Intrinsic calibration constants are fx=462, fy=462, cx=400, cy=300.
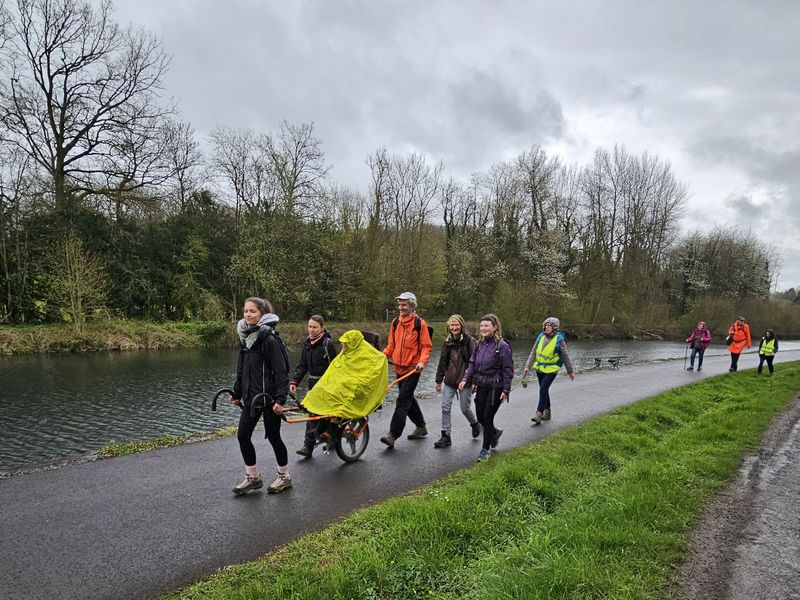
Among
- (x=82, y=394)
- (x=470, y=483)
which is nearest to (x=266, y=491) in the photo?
(x=470, y=483)

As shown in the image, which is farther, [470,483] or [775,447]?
[775,447]

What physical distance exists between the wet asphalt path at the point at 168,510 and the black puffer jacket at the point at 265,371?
107 cm

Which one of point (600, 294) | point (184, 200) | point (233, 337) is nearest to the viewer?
point (233, 337)

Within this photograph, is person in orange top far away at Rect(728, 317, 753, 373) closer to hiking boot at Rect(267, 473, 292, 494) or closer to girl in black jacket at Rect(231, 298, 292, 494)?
hiking boot at Rect(267, 473, 292, 494)

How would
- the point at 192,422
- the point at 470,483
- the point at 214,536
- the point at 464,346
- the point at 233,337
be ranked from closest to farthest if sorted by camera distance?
the point at 214,536
the point at 470,483
the point at 464,346
the point at 192,422
the point at 233,337

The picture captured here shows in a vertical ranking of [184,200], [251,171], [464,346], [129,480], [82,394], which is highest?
[251,171]

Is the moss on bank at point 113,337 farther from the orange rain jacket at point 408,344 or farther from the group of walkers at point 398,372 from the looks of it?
the orange rain jacket at point 408,344

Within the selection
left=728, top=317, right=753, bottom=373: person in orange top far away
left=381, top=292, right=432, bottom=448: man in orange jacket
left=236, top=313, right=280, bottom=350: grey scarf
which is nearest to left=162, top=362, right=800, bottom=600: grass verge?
left=381, top=292, right=432, bottom=448: man in orange jacket

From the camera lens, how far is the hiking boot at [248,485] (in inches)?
186

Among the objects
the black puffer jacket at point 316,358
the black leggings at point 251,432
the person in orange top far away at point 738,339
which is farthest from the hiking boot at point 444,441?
the person in orange top far away at point 738,339

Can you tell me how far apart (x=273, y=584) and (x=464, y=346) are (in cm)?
414

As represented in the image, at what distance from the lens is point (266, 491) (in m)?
4.82

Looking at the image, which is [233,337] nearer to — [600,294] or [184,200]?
[184,200]

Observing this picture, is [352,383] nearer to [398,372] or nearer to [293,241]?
[398,372]
